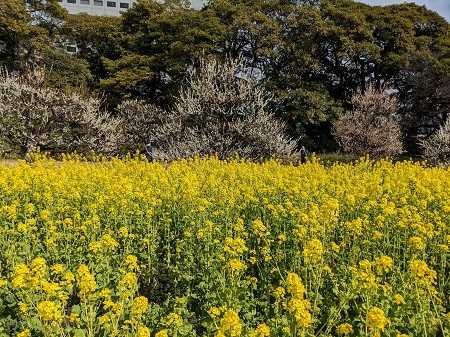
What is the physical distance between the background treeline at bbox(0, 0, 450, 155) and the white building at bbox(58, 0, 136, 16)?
101ft

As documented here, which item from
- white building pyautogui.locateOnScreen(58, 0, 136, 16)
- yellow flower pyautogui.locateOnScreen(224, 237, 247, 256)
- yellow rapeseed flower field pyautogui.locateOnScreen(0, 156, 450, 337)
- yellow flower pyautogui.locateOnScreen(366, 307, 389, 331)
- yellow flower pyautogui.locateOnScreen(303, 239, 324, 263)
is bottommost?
yellow rapeseed flower field pyautogui.locateOnScreen(0, 156, 450, 337)

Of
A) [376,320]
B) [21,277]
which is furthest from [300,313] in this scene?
[21,277]

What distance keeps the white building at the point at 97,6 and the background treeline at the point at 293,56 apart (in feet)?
101

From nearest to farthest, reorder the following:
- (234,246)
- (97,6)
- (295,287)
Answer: (295,287) < (234,246) < (97,6)

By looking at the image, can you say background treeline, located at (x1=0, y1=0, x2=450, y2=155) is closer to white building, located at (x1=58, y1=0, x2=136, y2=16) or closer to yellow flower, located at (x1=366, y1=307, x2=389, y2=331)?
yellow flower, located at (x1=366, y1=307, x2=389, y2=331)

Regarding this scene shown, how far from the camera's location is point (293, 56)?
26922 mm

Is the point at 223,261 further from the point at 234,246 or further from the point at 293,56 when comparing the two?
the point at 293,56

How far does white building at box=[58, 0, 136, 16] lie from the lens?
59.9m

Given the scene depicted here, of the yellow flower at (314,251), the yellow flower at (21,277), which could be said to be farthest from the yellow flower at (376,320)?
the yellow flower at (21,277)

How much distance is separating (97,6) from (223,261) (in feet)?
207

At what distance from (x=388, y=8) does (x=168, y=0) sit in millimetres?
14454

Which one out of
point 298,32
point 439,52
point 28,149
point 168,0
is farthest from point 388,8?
point 28,149

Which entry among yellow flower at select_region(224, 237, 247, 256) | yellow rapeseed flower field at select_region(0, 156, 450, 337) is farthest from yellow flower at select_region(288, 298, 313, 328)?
yellow flower at select_region(224, 237, 247, 256)

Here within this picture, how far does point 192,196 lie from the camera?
21.1 feet
